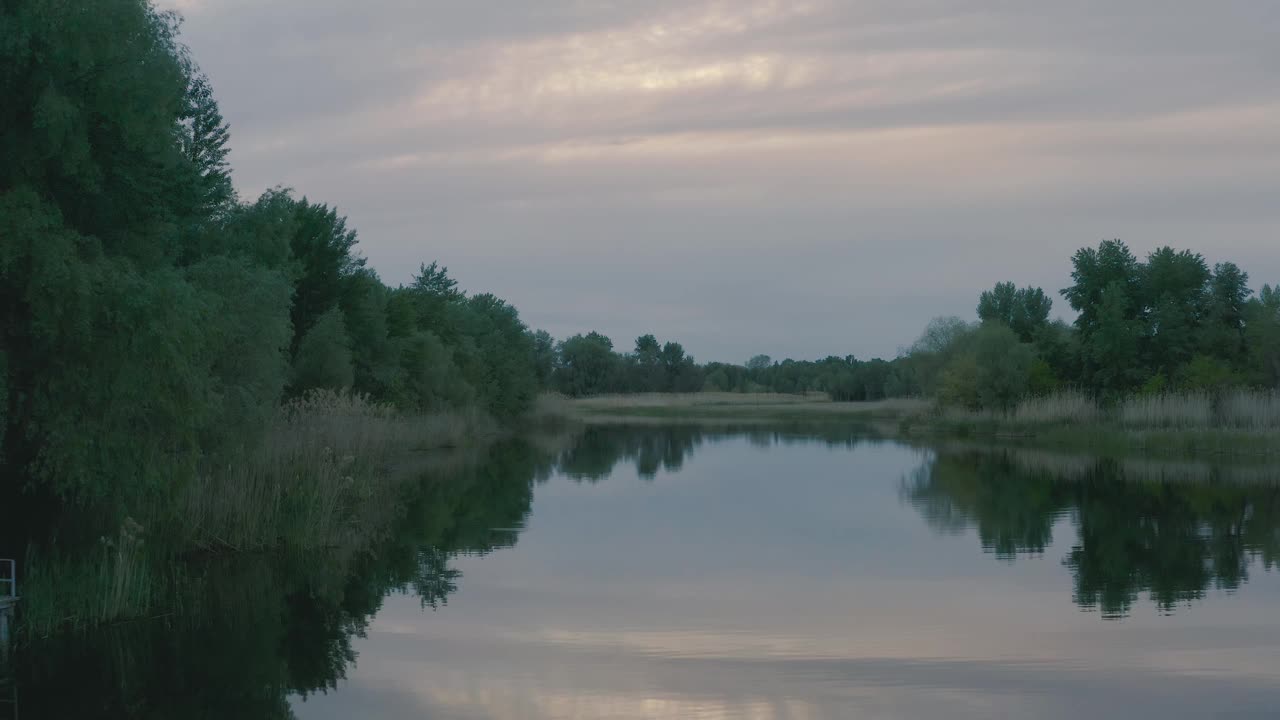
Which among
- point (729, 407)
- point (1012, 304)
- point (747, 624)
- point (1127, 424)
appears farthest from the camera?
point (729, 407)

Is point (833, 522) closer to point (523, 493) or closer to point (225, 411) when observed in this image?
point (523, 493)

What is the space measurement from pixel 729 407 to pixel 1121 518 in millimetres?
83174

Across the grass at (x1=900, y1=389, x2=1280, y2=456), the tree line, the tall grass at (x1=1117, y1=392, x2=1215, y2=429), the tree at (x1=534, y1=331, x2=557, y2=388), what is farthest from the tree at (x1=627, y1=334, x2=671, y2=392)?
the tree line

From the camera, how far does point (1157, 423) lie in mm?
42969

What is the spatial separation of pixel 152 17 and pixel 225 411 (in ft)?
19.3

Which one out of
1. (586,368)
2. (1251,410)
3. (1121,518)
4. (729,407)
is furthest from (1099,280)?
(586,368)

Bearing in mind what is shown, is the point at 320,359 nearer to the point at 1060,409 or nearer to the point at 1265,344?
the point at 1060,409

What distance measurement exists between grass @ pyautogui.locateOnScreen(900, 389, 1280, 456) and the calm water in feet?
45.1

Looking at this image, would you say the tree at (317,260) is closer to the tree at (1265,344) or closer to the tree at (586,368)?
the tree at (1265,344)

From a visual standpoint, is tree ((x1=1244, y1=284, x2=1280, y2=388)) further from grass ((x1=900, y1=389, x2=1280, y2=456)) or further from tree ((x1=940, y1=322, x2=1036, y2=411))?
tree ((x1=940, y1=322, x2=1036, y2=411))

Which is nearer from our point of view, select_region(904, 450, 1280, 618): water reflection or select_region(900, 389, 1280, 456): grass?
select_region(904, 450, 1280, 618): water reflection

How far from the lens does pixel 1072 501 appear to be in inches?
1032

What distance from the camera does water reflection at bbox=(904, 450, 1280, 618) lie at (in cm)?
1611

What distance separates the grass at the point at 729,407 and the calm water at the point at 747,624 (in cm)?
5367
